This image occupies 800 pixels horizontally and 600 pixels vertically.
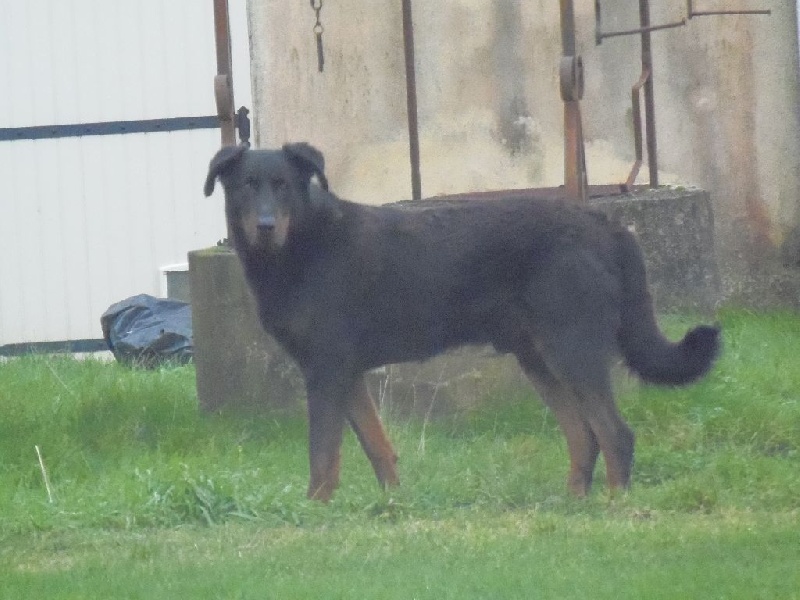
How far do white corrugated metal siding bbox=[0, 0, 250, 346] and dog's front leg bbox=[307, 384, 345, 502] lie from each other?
4563 mm

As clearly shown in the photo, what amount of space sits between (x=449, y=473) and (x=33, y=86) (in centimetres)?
547

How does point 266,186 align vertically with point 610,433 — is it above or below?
above

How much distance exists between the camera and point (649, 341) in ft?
20.3

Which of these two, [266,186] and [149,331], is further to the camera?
[149,331]

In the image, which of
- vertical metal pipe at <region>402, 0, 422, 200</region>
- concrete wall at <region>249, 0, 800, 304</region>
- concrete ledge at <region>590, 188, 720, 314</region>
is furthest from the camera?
concrete wall at <region>249, 0, 800, 304</region>

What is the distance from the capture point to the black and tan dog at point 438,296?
5.99 metres

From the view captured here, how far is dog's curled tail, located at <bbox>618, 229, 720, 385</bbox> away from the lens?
6141 mm

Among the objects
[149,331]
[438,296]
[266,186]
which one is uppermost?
→ [266,186]

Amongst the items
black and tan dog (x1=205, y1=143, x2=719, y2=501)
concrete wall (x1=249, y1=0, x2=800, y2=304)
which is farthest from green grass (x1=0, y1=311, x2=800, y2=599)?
concrete wall (x1=249, y1=0, x2=800, y2=304)

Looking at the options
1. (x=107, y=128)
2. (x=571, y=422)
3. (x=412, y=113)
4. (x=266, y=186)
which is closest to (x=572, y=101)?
(x=412, y=113)

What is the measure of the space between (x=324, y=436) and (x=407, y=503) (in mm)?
498

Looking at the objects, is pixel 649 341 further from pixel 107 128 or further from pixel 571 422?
pixel 107 128

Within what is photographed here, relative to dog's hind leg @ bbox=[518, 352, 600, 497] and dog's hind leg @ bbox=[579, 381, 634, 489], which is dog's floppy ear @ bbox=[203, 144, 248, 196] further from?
dog's hind leg @ bbox=[579, 381, 634, 489]

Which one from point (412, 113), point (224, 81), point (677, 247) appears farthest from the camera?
point (412, 113)
